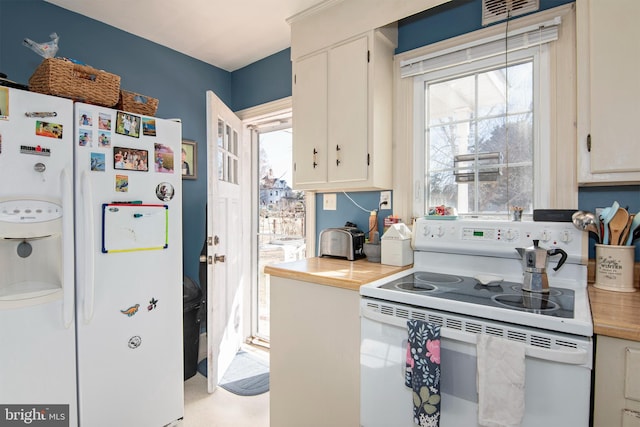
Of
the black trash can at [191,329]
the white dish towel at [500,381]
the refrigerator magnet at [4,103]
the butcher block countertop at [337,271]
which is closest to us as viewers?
the white dish towel at [500,381]

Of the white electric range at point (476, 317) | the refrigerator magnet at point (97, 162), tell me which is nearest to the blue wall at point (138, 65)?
the refrigerator magnet at point (97, 162)

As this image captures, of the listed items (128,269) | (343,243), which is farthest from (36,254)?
(343,243)

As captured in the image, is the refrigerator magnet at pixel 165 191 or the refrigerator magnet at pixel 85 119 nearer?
the refrigerator magnet at pixel 85 119

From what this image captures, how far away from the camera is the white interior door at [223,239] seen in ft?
7.71

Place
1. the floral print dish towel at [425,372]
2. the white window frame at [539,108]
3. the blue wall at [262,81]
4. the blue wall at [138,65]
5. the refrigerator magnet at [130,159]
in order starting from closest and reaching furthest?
the floral print dish towel at [425,372] < the white window frame at [539,108] < the refrigerator magnet at [130,159] < the blue wall at [138,65] < the blue wall at [262,81]

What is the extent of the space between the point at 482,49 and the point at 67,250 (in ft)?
7.69

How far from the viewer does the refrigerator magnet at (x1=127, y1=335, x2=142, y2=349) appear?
182 centimetres

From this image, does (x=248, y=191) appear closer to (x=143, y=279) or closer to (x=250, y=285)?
(x=250, y=285)

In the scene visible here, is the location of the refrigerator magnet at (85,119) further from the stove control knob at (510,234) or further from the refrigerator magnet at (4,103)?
the stove control knob at (510,234)

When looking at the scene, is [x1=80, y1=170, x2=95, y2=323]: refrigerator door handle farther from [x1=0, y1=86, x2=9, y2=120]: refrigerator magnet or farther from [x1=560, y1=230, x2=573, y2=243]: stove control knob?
[x1=560, y1=230, x2=573, y2=243]: stove control knob

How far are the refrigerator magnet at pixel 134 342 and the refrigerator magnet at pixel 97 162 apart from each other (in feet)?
3.04

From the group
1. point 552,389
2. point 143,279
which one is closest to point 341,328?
point 552,389

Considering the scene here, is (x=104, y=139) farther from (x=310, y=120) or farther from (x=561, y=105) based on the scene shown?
(x=561, y=105)

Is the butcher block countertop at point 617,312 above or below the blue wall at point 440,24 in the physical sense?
below
